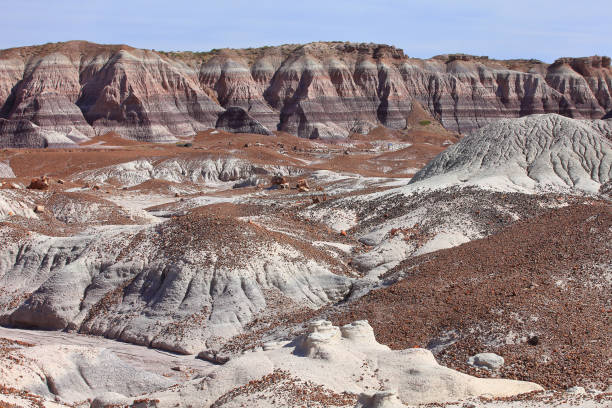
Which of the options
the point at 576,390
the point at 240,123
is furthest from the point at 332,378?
the point at 240,123

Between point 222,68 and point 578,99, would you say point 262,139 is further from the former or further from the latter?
point 578,99

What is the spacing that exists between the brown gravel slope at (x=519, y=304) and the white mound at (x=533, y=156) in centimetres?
1161

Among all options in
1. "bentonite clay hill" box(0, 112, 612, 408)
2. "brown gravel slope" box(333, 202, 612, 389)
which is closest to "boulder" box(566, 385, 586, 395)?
"bentonite clay hill" box(0, 112, 612, 408)

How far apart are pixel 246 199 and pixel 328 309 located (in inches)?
906

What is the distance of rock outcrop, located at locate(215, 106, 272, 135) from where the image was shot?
9069cm

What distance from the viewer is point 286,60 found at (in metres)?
110

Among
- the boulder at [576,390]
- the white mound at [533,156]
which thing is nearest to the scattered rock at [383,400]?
the boulder at [576,390]

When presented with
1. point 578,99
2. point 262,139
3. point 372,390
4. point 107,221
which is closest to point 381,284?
point 372,390

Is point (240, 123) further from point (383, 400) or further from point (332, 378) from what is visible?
point (383, 400)

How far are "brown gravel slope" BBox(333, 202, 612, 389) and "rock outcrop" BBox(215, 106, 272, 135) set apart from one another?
6952cm

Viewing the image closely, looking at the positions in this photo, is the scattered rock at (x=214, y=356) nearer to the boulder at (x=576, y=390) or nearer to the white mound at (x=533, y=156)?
the boulder at (x=576, y=390)

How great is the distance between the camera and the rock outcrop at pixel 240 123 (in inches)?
3570

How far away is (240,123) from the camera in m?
91.6

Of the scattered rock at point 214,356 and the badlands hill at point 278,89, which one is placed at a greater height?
the badlands hill at point 278,89
